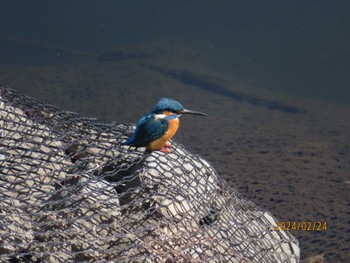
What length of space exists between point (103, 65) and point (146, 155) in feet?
20.9

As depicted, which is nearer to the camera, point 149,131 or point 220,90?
point 149,131

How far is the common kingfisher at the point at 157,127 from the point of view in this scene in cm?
286

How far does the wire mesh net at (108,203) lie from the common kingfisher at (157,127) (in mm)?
142

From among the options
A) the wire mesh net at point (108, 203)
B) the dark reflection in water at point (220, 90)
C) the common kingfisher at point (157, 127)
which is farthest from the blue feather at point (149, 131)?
the dark reflection in water at point (220, 90)

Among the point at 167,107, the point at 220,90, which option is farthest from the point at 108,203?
the point at 220,90

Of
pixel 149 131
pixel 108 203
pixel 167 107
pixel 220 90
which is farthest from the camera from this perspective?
pixel 220 90

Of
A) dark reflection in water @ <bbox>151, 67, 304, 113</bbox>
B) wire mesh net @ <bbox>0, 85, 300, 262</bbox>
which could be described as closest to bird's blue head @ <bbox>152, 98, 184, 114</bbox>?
wire mesh net @ <bbox>0, 85, 300, 262</bbox>

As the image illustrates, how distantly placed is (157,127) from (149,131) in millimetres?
56

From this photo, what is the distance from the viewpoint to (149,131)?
2.84 m

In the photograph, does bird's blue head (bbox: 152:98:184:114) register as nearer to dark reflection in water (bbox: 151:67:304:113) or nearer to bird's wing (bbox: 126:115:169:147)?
bird's wing (bbox: 126:115:169:147)

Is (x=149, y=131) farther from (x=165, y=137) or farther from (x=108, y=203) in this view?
(x=108, y=203)

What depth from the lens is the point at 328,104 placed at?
7.89 m

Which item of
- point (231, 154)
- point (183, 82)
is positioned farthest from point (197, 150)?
point (183, 82)

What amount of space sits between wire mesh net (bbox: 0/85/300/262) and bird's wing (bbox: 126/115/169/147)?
16cm
